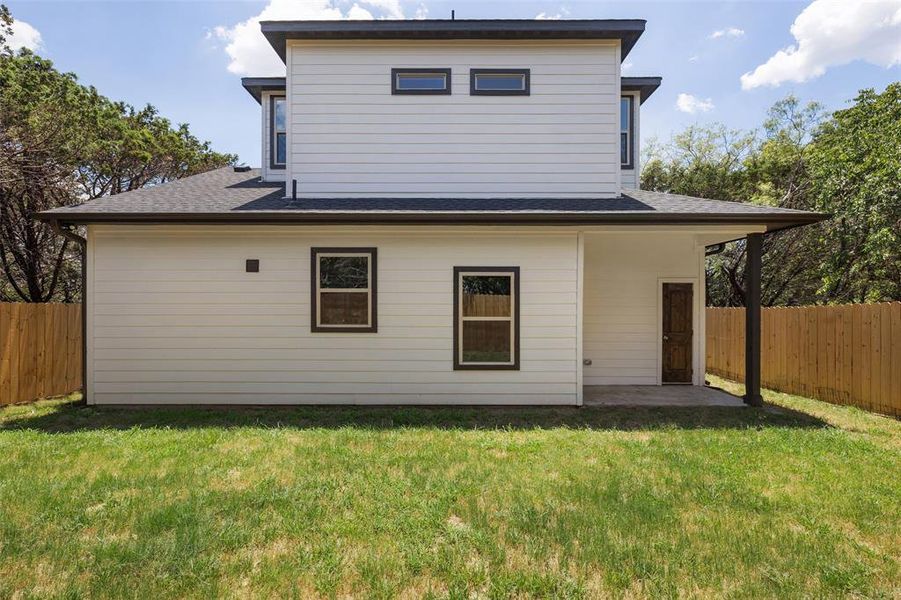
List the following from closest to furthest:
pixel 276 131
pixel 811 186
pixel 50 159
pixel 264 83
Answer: pixel 264 83 → pixel 276 131 → pixel 50 159 → pixel 811 186

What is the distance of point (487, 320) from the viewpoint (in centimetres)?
759

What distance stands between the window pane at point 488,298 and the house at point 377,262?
0.11 feet

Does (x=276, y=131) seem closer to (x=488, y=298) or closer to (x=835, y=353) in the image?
(x=488, y=298)

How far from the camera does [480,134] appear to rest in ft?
28.7

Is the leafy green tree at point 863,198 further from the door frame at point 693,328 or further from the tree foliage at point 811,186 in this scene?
the door frame at point 693,328

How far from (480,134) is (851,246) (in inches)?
423

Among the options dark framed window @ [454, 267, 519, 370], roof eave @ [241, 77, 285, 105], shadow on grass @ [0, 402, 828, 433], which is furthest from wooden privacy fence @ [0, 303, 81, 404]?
dark framed window @ [454, 267, 519, 370]

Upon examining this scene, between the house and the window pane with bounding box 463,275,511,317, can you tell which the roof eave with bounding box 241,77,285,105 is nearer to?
the house

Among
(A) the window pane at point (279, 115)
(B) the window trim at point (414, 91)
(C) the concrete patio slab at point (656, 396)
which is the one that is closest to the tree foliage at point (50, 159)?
(A) the window pane at point (279, 115)

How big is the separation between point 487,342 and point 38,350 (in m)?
7.84

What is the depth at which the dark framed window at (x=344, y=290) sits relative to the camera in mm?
7539

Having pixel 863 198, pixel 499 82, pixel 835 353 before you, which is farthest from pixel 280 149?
pixel 863 198

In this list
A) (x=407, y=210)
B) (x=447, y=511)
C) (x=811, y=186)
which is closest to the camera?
(x=447, y=511)

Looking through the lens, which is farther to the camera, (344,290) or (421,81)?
(421,81)
